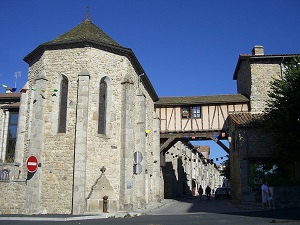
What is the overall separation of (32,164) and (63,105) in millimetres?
3444

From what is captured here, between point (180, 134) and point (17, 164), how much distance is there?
13841mm

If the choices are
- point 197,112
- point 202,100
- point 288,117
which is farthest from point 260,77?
point 288,117

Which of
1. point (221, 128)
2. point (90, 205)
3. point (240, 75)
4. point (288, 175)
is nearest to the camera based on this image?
point (90, 205)

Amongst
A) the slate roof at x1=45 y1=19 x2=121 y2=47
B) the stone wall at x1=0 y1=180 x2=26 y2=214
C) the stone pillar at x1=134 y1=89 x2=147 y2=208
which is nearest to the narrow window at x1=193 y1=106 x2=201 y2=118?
the stone pillar at x1=134 y1=89 x2=147 y2=208

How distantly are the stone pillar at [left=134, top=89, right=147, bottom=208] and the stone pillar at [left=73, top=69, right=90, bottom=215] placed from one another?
133 inches

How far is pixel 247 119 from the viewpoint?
74.3ft

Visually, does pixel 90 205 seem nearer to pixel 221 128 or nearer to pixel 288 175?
pixel 288 175

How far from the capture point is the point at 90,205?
584 inches

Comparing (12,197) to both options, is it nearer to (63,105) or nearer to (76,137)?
(76,137)

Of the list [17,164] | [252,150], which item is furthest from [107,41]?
[252,150]

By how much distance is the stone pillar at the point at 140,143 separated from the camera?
699 inches

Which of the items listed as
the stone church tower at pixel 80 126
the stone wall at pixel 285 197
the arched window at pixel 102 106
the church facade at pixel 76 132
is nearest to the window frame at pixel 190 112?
the church facade at pixel 76 132

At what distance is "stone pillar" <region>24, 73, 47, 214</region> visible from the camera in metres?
15.0

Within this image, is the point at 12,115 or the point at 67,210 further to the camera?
the point at 12,115
